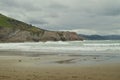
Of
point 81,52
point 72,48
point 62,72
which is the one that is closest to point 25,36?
point 72,48

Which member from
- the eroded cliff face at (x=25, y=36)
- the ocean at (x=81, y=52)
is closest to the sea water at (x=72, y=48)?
the ocean at (x=81, y=52)

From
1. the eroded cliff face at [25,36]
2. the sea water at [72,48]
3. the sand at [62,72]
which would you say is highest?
the eroded cliff face at [25,36]

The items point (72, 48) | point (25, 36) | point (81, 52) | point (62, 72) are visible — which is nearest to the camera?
point (62, 72)

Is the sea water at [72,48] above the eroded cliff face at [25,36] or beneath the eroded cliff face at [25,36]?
beneath

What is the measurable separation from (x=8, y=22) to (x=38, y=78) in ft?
469

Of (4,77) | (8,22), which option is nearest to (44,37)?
(8,22)

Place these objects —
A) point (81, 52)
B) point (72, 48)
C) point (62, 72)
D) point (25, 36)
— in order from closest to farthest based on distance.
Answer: point (62, 72), point (81, 52), point (72, 48), point (25, 36)

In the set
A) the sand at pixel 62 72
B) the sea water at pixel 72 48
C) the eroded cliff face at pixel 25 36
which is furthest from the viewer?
the eroded cliff face at pixel 25 36

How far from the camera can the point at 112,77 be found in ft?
37.7

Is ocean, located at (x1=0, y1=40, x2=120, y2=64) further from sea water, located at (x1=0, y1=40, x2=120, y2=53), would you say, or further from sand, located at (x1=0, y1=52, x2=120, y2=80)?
sand, located at (x1=0, y1=52, x2=120, y2=80)

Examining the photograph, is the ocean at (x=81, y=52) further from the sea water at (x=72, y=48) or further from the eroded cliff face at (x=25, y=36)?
the eroded cliff face at (x=25, y=36)

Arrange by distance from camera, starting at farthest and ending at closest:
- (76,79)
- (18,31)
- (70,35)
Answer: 1. (70,35)
2. (18,31)
3. (76,79)

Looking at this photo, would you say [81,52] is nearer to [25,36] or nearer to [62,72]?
[62,72]

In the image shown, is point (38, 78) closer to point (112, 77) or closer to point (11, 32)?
point (112, 77)
